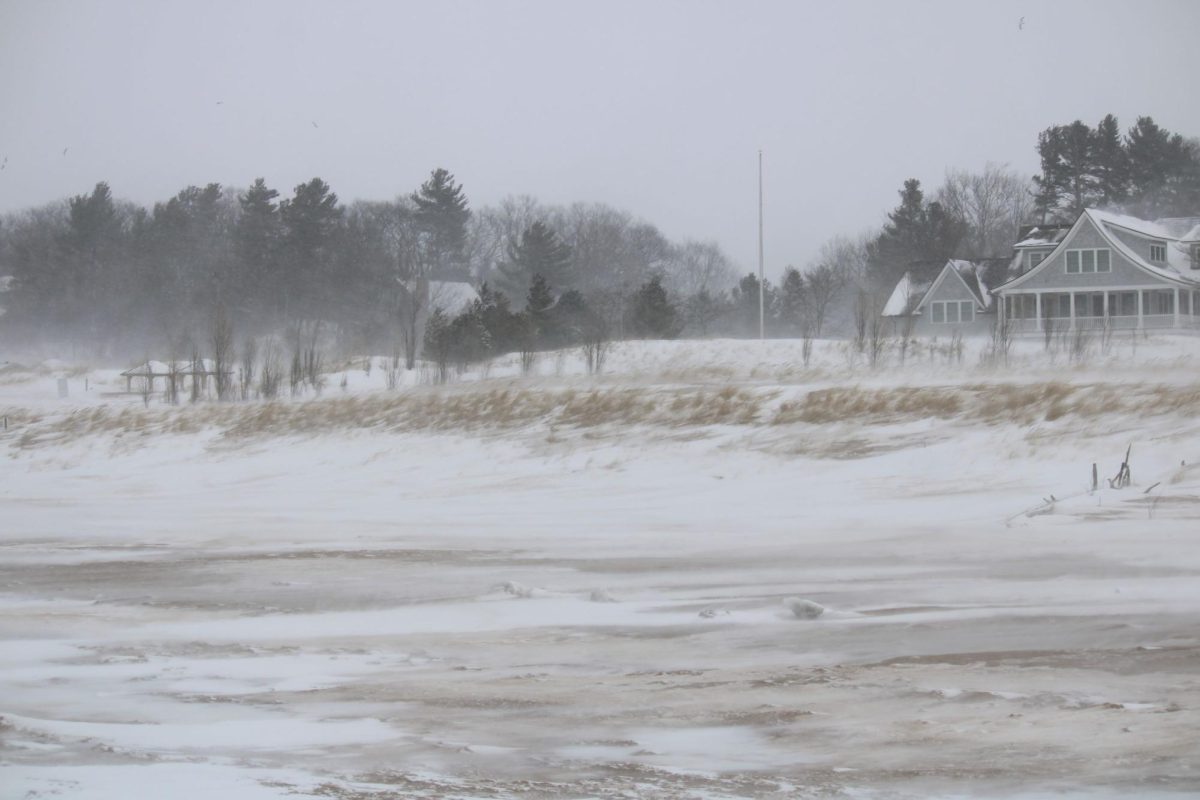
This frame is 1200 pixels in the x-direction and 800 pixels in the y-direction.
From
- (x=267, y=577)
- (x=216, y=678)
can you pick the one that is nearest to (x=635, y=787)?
(x=216, y=678)

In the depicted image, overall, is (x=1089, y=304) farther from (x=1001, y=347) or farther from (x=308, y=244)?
A: (x=308, y=244)

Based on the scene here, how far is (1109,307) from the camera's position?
2197 inches

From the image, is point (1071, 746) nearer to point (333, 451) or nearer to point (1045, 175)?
point (333, 451)

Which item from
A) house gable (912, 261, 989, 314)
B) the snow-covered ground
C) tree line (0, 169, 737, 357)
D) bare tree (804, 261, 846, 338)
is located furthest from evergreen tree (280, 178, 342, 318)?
the snow-covered ground

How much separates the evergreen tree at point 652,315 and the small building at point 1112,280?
1447 cm

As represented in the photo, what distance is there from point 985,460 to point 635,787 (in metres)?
13.2

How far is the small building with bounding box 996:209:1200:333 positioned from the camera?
5366 cm

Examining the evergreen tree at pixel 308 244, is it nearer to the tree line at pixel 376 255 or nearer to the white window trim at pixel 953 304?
the tree line at pixel 376 255

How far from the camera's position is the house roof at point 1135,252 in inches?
2122

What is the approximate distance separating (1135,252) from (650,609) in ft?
169

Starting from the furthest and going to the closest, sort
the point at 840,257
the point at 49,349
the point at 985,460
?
the point at 840,257, the point at 49,349, the point at 985,460

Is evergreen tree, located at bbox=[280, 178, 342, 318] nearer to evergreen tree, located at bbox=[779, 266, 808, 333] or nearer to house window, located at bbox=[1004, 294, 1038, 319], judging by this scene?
evergreen tree, located at bbox=[779, 266, 808, 333]

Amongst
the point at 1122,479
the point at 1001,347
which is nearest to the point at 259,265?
the point at 1001,347

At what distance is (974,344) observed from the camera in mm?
48188
